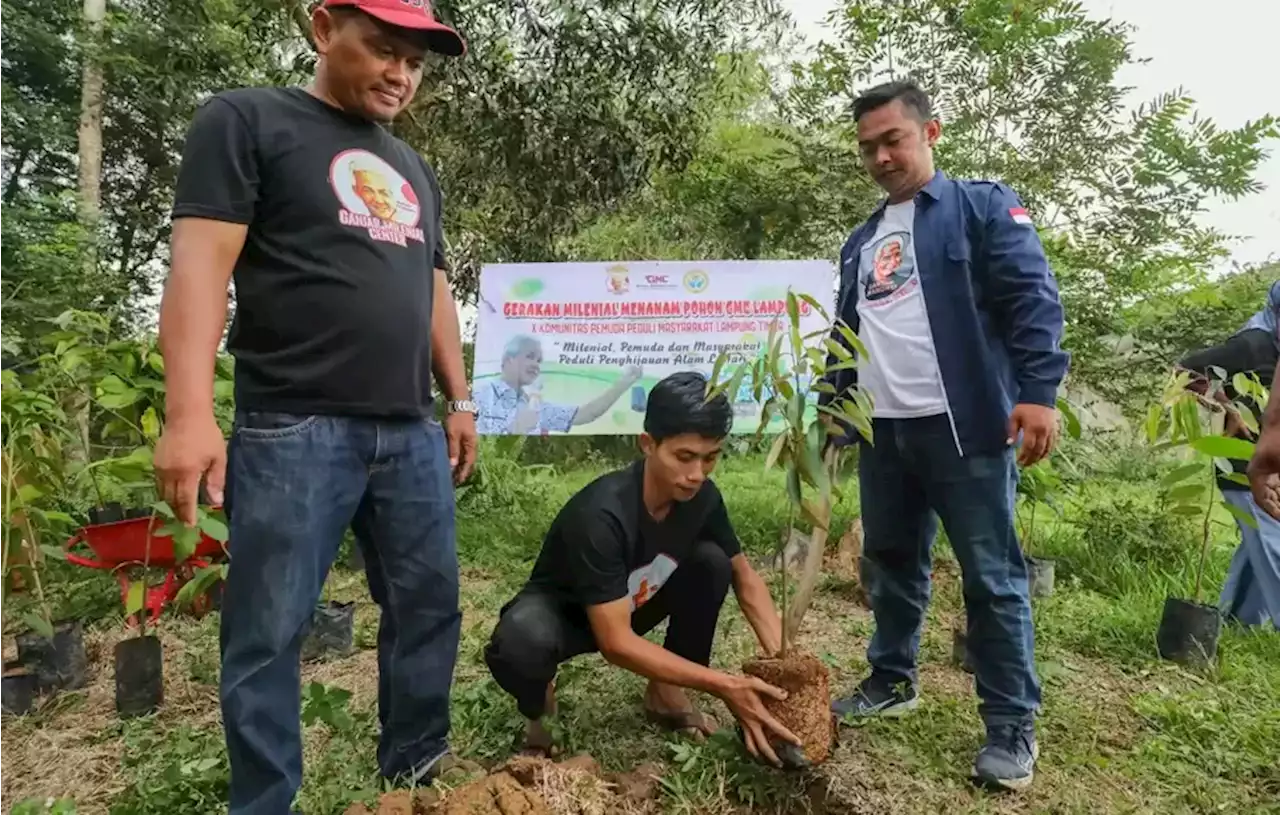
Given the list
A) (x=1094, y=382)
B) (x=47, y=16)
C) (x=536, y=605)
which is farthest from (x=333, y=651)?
(x=47, y=16)

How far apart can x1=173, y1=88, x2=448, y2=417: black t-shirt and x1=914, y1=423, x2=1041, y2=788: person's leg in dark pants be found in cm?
129

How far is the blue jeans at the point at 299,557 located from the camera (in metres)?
1.48

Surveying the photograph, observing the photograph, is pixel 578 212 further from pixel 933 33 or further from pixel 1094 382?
pixel 1094 382

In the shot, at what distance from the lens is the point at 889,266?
84.4 inches

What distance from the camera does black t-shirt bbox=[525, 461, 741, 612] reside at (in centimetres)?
185

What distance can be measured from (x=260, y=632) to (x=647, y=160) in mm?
4009

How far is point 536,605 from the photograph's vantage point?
1.99 metres

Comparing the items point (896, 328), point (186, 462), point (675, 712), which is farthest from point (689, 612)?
point (186, 462)

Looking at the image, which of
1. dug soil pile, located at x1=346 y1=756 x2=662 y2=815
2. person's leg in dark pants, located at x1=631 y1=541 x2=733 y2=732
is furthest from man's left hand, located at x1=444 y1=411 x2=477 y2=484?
dug soil pile, located at x1=346 y1=756 x2=662 y2=815

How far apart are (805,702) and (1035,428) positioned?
78cm

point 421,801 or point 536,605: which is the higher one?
point 536,605

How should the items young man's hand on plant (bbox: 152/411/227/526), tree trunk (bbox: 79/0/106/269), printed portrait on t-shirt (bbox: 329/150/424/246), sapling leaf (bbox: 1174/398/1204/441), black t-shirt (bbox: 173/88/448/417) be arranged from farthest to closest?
tree trunk (bbox: 79/0/106/269), sapling leaf (bbox: 1174/398/1204/441), printed portrait on t-shirt (bbox: 329/150/424/246), black t-shirt (bbox: 173/88/448/417), young man's hand on plant (bbox: 152/411/227/526)

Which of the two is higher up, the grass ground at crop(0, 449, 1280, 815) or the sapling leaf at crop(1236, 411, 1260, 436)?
the sapling leaf at crop(1236, 411, 1260, 436)

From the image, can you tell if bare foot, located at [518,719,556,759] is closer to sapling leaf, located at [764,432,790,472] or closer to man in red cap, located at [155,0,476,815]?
man in red cap, located at [155,0,476,815]
